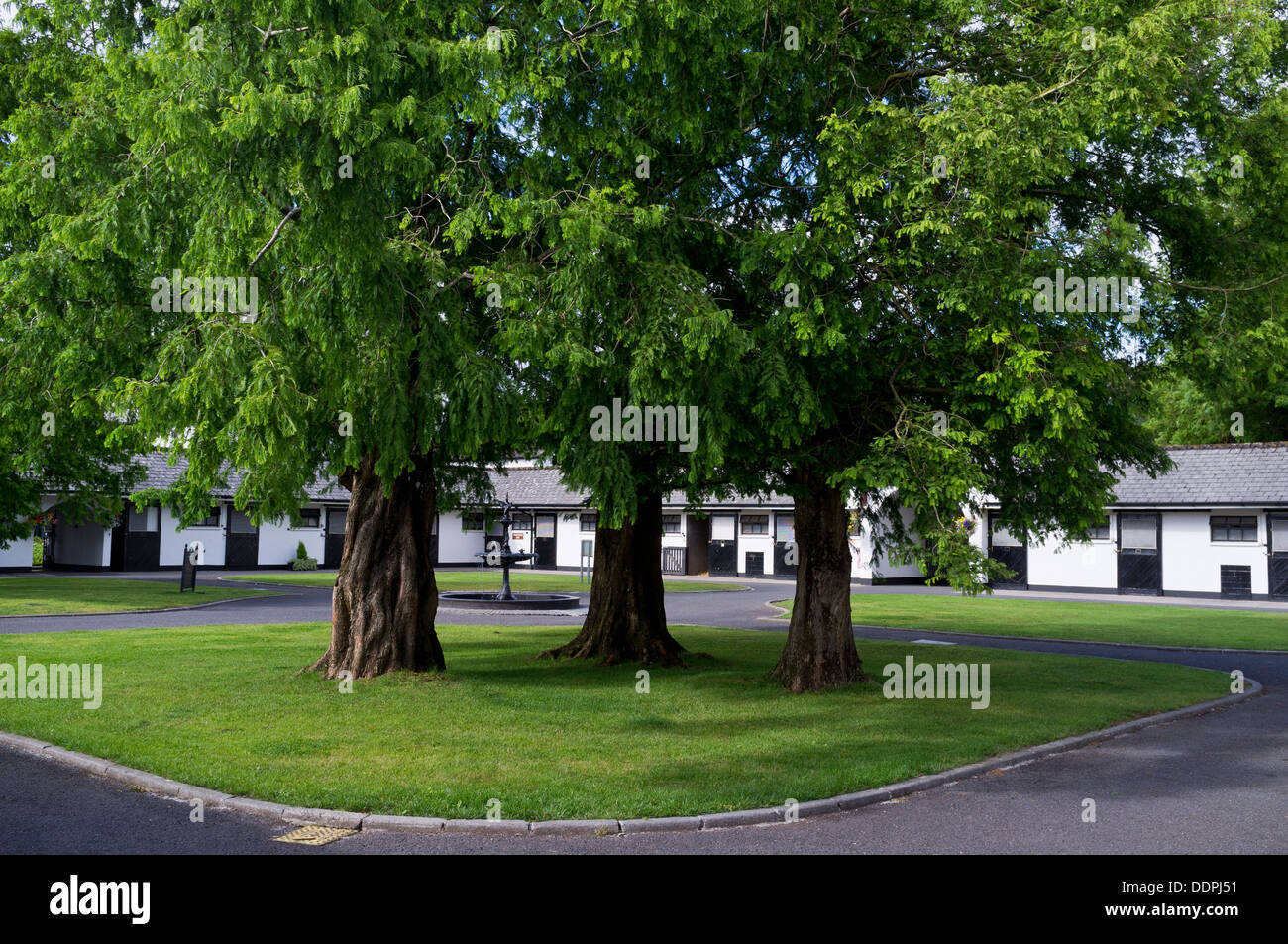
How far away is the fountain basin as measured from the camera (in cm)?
2756

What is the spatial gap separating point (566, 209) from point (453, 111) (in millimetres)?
2405

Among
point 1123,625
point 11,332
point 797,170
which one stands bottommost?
point 1123,625

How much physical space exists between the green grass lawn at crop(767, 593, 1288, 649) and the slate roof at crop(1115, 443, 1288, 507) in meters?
5.19

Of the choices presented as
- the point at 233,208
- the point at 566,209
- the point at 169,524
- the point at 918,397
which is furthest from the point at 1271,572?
the point at 169,524

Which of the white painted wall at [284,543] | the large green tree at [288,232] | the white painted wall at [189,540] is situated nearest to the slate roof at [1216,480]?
the white painted wall at [189,540]

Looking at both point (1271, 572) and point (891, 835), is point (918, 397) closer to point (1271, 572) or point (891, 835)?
point (891, 835)

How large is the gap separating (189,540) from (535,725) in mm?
36757

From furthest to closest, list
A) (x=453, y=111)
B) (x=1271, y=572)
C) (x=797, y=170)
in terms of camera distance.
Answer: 1. (x=1271, y=572)
2. (x=797, y=170)
3. (x=453, y=111)

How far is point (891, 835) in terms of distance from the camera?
715 centimetres

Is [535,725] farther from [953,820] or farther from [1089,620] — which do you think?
[1089,620]

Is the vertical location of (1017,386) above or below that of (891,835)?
above

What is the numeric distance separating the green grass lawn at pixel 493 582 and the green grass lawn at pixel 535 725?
17994mm

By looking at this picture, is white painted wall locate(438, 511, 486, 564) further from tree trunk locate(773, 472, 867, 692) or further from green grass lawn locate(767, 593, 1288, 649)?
tree trunk locate(773, 472, 867, 692)

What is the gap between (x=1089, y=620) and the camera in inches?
1040
